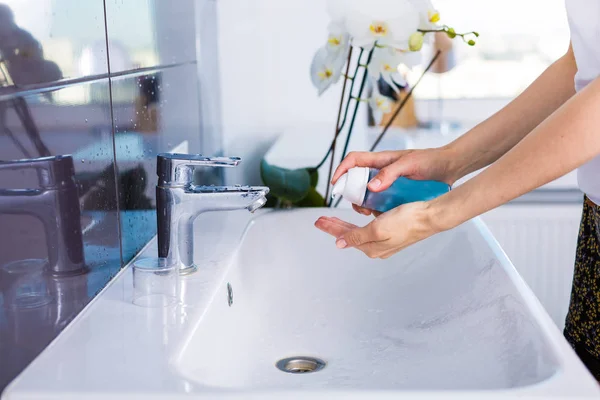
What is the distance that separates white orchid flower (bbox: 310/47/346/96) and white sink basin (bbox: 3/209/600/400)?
0.23m

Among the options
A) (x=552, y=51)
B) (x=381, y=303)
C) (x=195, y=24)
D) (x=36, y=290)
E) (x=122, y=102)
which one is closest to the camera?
(x=36, y=290)

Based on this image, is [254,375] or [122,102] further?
[122,102]

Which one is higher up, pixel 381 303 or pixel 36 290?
pixel 36 290

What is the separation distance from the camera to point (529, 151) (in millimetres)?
703

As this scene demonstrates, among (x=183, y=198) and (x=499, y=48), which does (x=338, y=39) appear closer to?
(x=183, y=198)

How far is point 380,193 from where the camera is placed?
90 cm

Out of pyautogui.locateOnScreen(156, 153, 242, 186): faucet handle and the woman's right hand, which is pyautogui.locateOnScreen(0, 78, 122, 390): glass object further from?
the woman's right hand

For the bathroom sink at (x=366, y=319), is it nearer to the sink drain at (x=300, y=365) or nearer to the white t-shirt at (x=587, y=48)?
the sink drain at (x=300, y=365)

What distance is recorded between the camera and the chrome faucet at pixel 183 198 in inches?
33.6

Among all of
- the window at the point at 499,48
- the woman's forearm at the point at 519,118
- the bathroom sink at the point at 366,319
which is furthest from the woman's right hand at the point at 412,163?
the window at the point at 499,48

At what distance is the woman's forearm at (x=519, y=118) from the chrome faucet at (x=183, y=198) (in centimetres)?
33

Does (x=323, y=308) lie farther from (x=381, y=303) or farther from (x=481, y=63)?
(x=481, y=63)

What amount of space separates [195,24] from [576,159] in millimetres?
855

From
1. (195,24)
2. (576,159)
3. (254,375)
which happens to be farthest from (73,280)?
(195,24)
